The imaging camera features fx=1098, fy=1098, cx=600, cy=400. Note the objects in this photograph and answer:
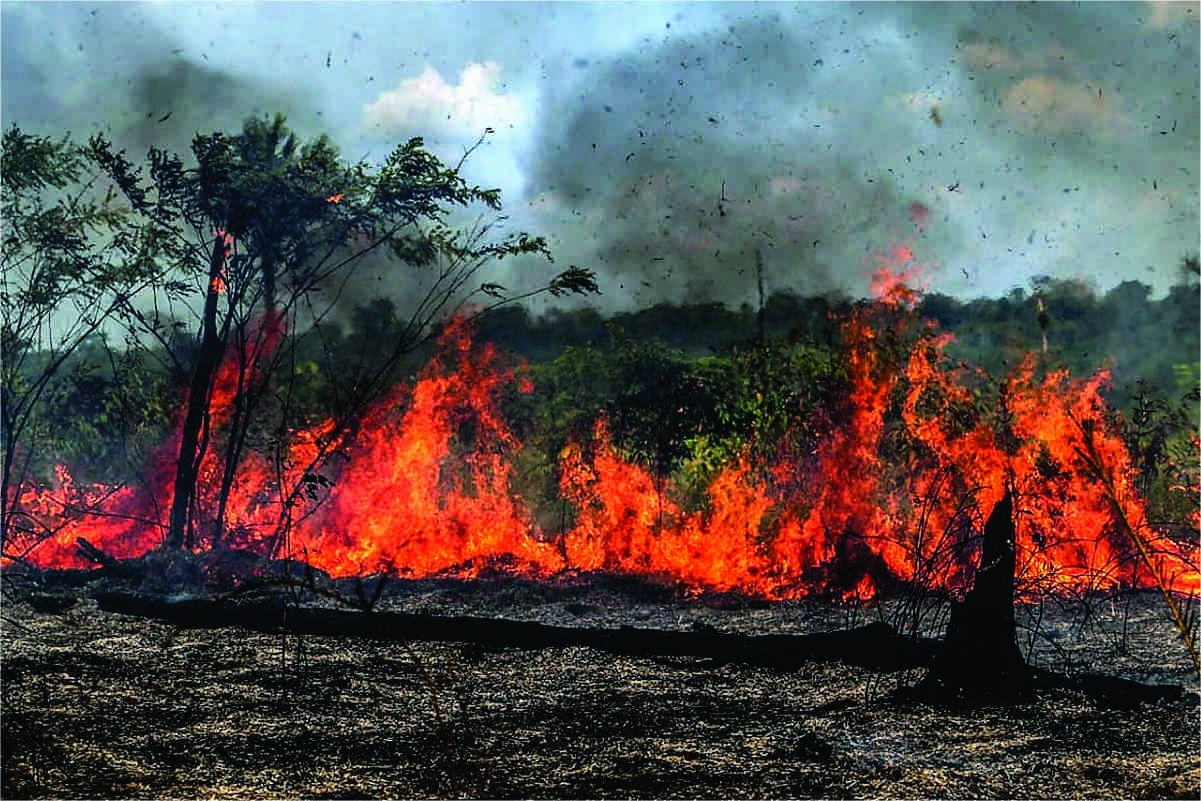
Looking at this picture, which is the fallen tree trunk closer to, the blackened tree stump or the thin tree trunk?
the blackened tree stump

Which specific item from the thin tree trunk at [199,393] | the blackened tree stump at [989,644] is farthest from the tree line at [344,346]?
the blackened tree stump at [989,644]

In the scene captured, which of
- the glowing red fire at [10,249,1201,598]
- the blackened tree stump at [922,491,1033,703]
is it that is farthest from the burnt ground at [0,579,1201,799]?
the glowing red fire at [10,249,1201,598]

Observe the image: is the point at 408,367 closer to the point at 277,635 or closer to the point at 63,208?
the point at 63,208

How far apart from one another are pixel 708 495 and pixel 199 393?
592cm

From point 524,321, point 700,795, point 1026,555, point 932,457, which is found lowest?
point 700,795

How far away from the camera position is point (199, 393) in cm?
1225

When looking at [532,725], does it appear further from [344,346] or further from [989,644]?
[344,346]

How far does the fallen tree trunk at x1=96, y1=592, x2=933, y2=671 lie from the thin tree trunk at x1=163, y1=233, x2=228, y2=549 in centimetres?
253

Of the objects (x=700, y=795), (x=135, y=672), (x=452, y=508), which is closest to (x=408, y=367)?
(x=452, y=508)

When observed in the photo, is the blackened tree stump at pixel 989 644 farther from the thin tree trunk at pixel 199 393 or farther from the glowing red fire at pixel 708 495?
the thin tree trunk at pixel 199 393

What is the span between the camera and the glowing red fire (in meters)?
10.6

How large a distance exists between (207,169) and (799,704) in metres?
9.00

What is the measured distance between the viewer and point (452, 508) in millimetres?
12328

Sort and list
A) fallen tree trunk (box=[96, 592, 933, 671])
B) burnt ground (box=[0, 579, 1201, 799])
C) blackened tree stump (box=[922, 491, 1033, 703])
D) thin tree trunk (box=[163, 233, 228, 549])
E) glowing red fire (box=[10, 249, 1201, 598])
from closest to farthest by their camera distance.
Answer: burnt ground (box=[0, 579, 1201, 799])
blackened tree stump (box=[922, 491, 1033, 703])
fallen tree trunk (box=[96, 592, 933, 671])
glowing red fire (box=[10, 249, 1201, 598])
thin tree trunk (box=[163, 233, 228, 549])
